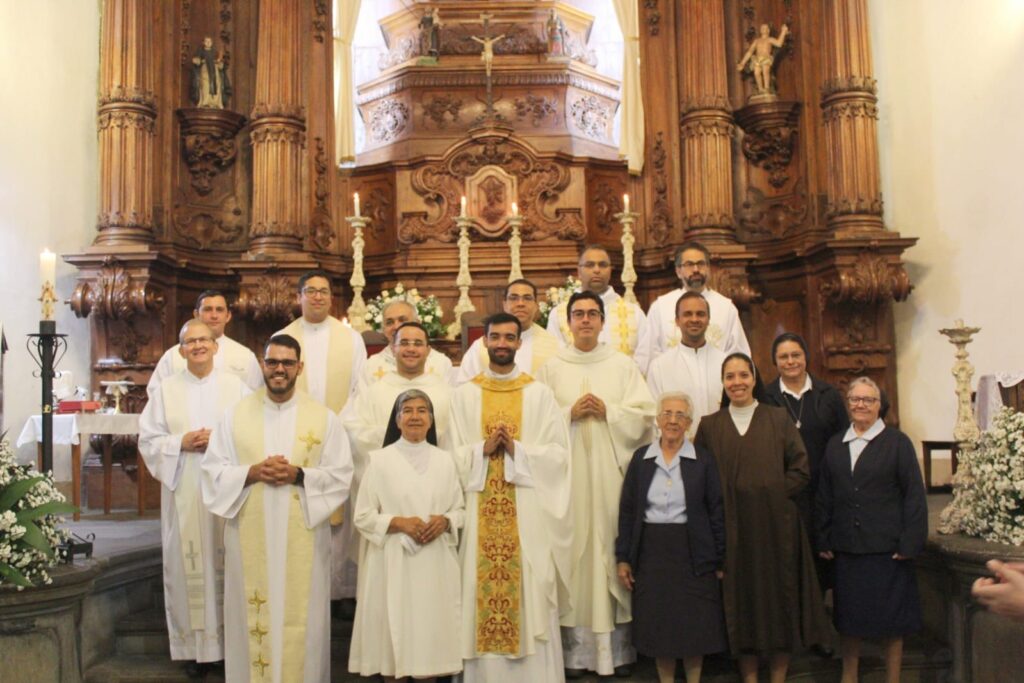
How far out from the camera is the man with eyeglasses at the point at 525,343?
6.60 m

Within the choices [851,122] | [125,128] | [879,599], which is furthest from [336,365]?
[851,122]

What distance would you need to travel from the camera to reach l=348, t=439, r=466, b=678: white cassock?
207 inches

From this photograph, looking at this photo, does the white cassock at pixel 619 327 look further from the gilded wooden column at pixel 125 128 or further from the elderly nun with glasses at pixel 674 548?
the gilded wooden column at pixel 125 128

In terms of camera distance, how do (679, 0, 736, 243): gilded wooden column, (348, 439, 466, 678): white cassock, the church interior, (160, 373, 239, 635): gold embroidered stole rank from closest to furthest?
(348, 439, 466, 678): white cassock < (160, 373, 239, 635): gold embroidered stole < the church interior < (679, 0, 736, 243): gilded wooden column

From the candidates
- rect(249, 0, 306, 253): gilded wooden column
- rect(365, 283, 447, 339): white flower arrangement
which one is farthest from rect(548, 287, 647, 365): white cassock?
rect(249, 0, 306, 253): gilded wooden column

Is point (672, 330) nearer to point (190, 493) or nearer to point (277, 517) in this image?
point (277, 517)

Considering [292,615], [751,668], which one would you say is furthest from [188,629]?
[751,668]

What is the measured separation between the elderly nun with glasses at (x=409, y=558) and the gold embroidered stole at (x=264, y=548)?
0.31 m

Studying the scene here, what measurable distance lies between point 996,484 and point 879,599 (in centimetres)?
92

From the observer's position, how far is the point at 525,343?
22.4 feet

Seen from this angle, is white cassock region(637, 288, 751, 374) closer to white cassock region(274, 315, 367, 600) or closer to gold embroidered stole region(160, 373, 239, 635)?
white cassock region(274, 315, 367, 600)

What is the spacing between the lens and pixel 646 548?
5.51 meters

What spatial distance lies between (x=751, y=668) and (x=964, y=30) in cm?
672

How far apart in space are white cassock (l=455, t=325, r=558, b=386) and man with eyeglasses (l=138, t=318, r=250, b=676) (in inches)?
54.9
